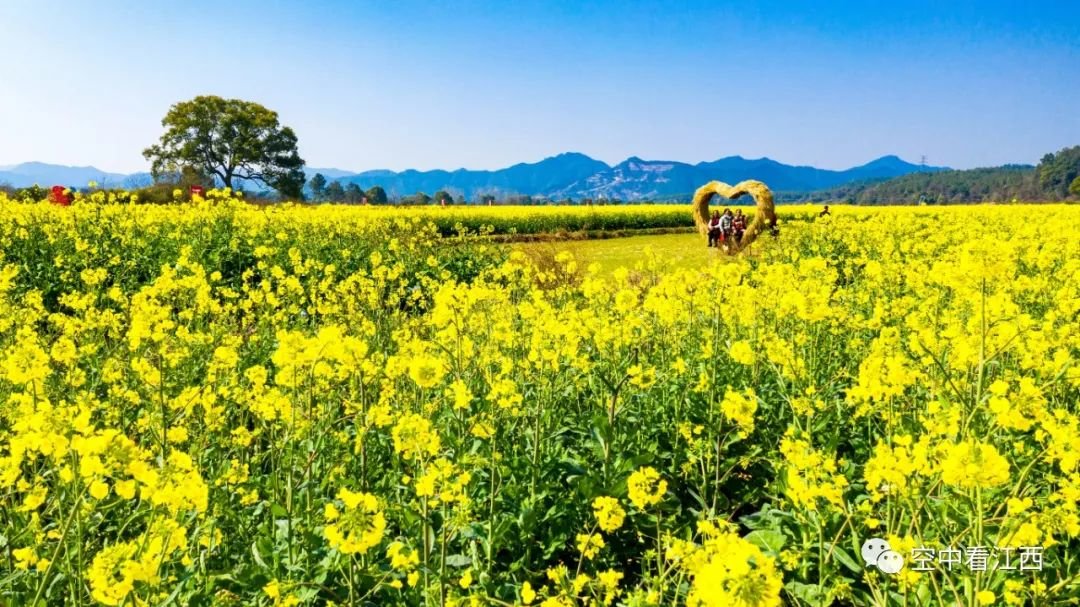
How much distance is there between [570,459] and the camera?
362 centimetres

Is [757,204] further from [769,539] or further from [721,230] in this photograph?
[769,539]

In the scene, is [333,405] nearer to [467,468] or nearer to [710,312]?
[467,468]

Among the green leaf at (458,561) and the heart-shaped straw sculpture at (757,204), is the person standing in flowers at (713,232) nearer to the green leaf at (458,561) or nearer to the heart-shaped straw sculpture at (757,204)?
the heart-shaped straw sculpture at (757,204)

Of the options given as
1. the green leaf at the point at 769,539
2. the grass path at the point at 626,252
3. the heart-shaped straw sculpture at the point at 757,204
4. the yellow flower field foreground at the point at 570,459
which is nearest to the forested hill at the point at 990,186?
the grass path at the point at 626,252

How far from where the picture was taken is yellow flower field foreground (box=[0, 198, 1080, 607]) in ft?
6.98

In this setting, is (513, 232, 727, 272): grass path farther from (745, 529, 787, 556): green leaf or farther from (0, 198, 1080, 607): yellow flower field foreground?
(745, 529, 787, 556): green leaf

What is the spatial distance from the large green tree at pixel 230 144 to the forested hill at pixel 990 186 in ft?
273

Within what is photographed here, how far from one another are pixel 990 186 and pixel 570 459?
18269 cm

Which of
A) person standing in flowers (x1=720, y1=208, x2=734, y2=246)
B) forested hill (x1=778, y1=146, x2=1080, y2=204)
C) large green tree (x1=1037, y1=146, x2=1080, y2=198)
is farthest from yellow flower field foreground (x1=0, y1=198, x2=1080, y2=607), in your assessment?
large green tree (x1=1037, y1=146, x2=1080, y2=198)

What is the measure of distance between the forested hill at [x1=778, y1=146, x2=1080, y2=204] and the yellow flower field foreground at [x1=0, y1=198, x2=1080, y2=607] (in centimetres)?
9035

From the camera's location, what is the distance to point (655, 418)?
4324mm

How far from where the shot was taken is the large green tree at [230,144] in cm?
5594

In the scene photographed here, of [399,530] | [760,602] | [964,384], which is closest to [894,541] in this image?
[760,602]

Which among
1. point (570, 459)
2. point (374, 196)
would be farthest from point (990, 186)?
point (570, 459)
